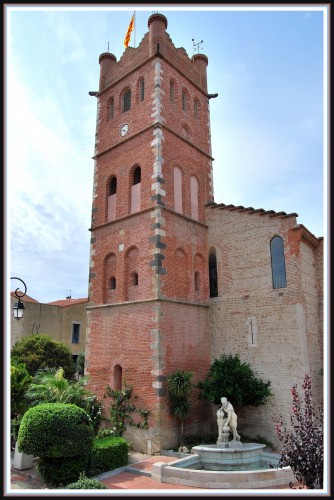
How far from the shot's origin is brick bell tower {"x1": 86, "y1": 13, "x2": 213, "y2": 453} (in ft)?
52.6

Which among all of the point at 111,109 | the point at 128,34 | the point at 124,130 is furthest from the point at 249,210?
the point at 128,34

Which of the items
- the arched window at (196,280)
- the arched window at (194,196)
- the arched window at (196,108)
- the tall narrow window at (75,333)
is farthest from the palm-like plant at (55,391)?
the tall narrow window at (75,333)

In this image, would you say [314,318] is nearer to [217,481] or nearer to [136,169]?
[217,481]

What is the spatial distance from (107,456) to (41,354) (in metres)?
12.0

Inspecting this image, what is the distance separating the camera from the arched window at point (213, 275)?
62.6 ft

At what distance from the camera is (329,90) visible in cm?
538

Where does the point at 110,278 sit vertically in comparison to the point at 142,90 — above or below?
below

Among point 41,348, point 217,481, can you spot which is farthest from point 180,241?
point 41,348

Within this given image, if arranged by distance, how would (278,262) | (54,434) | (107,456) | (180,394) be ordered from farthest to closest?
(278,262) < (180,394) < (107,456) < (54,434)

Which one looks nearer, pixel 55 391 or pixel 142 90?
pixel 55 391

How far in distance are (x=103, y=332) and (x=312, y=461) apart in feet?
39.9

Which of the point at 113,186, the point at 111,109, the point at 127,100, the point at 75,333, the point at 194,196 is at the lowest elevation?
the point at 75,333

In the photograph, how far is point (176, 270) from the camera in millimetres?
17719

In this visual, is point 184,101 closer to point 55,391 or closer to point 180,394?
point 180,394
